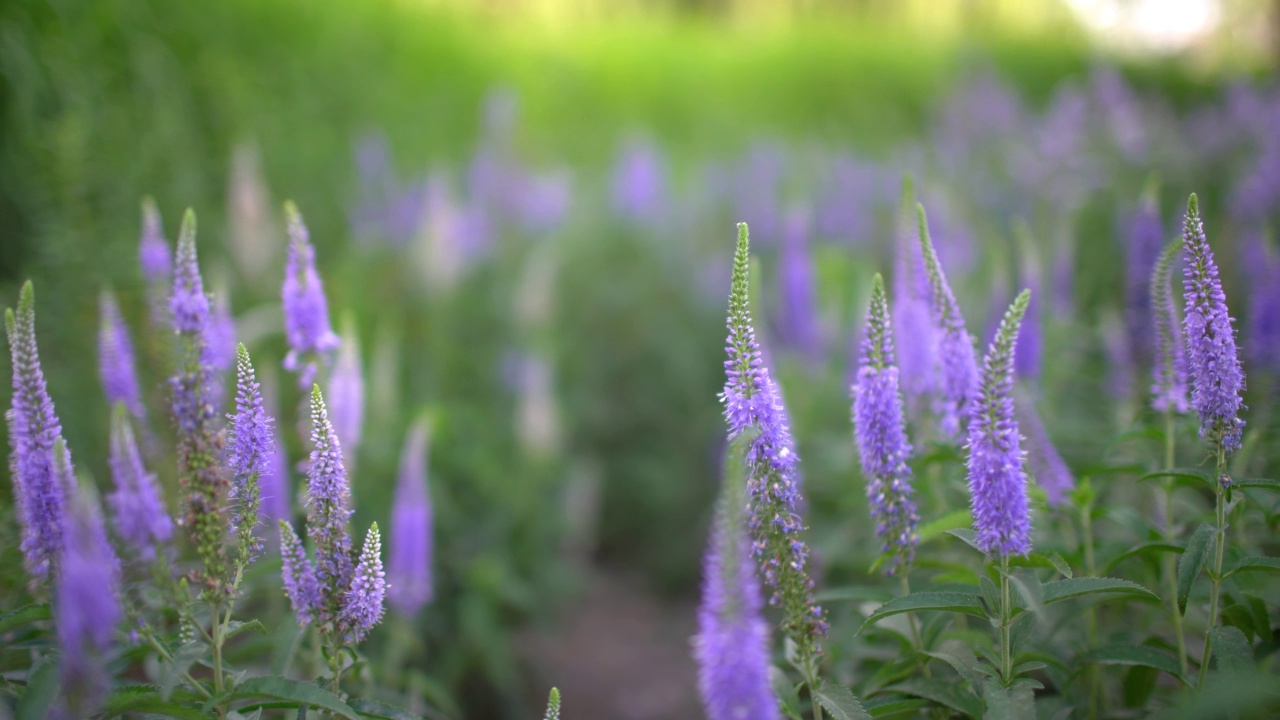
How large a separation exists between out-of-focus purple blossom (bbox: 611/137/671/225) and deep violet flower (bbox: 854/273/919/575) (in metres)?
5.25

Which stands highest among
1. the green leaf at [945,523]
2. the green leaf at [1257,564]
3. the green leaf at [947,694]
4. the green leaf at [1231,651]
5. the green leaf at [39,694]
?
→ the green leaf at [945,523]

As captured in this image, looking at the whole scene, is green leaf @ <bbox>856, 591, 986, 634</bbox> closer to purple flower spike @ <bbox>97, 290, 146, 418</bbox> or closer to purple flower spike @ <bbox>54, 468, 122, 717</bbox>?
purple flower spike @ <bbox>54, 468, 122, 717</bbox>

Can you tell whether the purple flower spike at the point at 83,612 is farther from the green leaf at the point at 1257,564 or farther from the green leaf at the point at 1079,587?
the green leaf at the point at 1257,564

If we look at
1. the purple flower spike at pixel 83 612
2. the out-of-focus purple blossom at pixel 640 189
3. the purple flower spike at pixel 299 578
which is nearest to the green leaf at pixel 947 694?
the purple flower spike at pixel 299 578

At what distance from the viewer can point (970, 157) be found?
7.54m

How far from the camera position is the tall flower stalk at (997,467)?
5.08ft

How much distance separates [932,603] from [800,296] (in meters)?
2.67

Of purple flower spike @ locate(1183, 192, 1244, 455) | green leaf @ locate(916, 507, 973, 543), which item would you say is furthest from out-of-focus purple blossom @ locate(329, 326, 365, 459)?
purple flower spike @ locate(1183, 192, 1244, 455)

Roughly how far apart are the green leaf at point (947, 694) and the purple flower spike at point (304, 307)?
174cm

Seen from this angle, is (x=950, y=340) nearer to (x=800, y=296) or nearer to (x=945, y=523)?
(x=945, y=523)

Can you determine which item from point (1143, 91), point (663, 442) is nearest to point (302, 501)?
point (663, 442)

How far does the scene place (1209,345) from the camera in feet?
5.53

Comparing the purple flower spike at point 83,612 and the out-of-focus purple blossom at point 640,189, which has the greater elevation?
the out-of-focus purple blossom at point 640,189

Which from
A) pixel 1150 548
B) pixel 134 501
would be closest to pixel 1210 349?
pixel 1150 548
